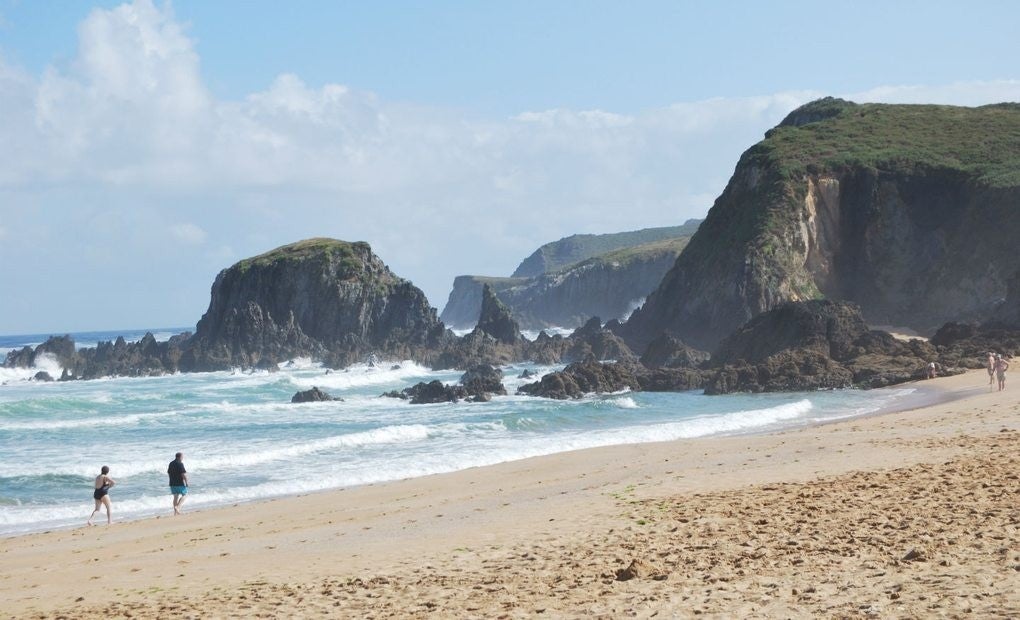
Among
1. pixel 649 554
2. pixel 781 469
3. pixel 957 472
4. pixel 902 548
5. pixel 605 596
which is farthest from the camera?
pixel 781 469

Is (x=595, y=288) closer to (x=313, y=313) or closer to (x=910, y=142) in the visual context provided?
(x=313, y=313)

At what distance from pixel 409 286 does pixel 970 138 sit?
39419 mm

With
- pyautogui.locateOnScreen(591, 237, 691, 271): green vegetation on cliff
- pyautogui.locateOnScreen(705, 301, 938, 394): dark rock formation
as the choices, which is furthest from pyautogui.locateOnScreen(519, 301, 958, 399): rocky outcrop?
pyautogui.locateOnScreen(591, 237, 691, 271): green vegetation on cliff

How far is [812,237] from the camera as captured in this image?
189ft

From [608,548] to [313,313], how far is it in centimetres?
6626

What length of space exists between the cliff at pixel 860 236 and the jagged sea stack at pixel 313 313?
706 inches

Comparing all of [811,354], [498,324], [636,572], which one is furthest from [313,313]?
[636,572]

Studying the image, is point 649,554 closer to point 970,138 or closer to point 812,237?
point 812,237

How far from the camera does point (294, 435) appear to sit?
98.8 ft

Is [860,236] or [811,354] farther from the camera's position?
[860,236]

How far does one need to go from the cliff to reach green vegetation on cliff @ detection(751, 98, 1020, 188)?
0.44ft

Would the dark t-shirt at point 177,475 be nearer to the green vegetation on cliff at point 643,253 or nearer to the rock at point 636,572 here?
the rock at point 636,572

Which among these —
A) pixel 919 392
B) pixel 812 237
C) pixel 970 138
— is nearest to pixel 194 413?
pixel 919 392

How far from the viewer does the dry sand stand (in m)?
7.71
